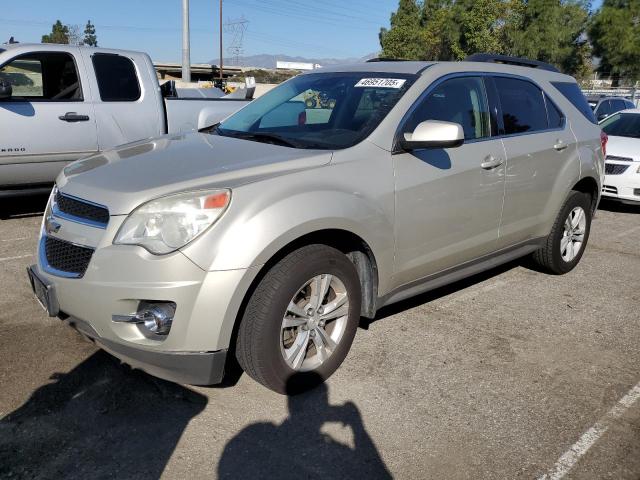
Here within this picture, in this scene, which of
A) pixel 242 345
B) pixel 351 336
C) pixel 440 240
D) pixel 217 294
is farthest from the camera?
pixel 440 240

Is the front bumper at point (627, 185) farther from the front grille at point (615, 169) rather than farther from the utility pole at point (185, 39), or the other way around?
the utility pole at point (185, 39)

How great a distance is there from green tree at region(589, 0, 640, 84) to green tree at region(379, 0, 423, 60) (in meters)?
15.8

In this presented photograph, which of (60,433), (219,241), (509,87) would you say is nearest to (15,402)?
(60,433)

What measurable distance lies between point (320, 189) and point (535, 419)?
161 cm

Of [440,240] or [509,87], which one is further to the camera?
[509,87]

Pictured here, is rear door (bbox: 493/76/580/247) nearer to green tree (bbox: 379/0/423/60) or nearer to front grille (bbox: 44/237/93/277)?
front grille (bbox: 44/237/93/277)

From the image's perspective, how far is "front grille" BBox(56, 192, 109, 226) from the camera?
277 cm

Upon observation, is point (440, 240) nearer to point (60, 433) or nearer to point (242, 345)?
point (242, 345)

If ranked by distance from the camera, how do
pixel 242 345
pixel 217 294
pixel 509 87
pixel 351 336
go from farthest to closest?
pixel 509 87 → pixel 351 336 → pixel 242 345 → pixel 217 294

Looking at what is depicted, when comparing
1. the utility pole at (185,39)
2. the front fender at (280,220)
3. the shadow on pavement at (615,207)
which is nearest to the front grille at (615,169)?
the shadow on pavement at (615,207)

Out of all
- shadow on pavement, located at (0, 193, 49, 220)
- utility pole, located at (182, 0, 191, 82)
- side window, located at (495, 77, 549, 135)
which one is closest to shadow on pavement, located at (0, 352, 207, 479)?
side window, located at (495, 77, 549, 135)

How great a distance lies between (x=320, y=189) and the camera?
3.01 metres

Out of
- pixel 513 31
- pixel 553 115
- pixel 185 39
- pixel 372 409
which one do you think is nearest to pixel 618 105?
pixel 553 115

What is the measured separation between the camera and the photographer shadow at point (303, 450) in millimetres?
2521
